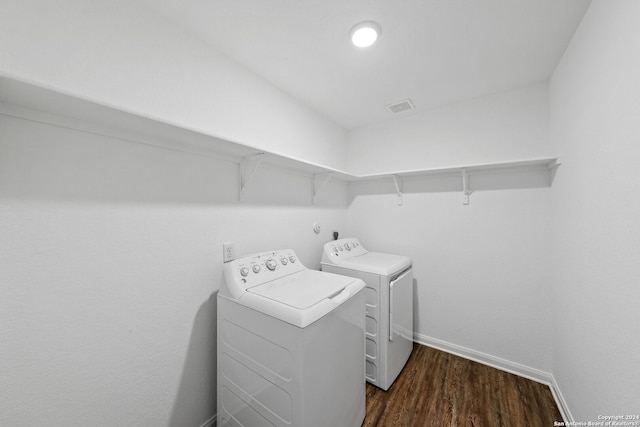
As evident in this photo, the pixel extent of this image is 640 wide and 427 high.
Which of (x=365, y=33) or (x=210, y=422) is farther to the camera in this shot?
(x=210, y=422)

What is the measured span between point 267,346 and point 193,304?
578 millimetres

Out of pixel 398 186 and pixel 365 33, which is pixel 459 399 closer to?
pixel 398 186

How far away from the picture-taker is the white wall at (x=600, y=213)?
2.90 feet

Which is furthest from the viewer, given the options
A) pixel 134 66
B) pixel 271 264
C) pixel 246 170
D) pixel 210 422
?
pixel 246 170

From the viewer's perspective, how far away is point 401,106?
227 centimetres

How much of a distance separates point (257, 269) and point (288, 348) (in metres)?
0.57

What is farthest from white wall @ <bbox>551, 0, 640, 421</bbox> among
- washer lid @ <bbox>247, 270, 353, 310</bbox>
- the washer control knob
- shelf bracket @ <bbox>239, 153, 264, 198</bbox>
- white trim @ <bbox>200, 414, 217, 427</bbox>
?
white trim @ <bbox>200, 414, 217, 427</bbox>

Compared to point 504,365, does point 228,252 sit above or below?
above

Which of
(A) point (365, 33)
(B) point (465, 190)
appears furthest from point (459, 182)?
(A) point (365, 33)

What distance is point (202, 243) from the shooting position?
4.69 ft

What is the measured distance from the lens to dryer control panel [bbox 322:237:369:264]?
2.12 meters

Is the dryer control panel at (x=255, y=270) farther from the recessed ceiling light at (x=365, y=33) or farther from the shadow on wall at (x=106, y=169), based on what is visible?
the recessed ceiling light at (x=365, y=33)

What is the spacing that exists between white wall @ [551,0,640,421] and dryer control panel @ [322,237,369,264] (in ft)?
5.00

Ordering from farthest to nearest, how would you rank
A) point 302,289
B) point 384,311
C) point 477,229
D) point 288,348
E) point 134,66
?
1. point 477,229
2. point 384,311
3. point 302,289
4. point 134,66
5. point 288,348
